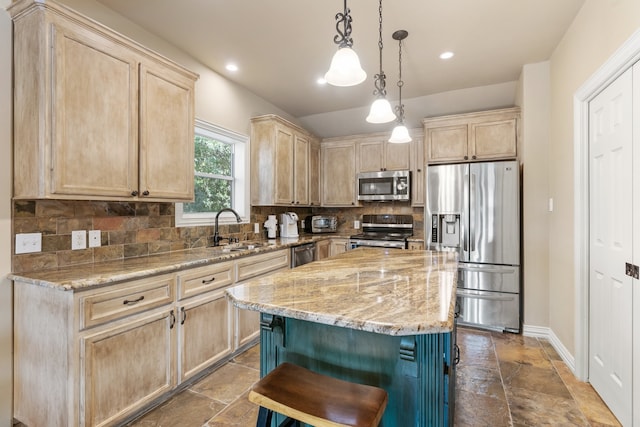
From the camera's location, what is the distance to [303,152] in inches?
174

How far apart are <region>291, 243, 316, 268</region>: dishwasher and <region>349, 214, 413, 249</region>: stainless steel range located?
0.67 m

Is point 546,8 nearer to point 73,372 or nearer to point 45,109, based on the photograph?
point 45,109

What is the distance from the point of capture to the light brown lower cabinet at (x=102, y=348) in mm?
1570

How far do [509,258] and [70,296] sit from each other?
3693mm

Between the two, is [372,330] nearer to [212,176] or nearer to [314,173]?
[212,176]

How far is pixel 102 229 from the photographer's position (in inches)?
86.3

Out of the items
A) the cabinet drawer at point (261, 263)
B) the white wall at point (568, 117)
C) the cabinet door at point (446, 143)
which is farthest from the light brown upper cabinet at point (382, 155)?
the cabinet drawer at point (261, 263)

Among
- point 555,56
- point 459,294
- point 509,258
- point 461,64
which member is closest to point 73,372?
point 459,294

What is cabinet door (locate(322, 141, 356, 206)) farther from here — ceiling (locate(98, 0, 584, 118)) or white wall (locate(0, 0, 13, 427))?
white wall (locate(0, 0, 13, 427))

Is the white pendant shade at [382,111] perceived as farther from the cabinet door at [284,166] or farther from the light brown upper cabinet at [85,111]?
the cabinet door at [284,166]

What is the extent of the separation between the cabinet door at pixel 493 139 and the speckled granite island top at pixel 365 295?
7.16 feet

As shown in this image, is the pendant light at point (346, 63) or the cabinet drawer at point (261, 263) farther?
the cabinet drawer at point (261, 263)

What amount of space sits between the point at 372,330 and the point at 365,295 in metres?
0.34

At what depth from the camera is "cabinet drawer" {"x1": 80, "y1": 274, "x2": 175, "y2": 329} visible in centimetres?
160
